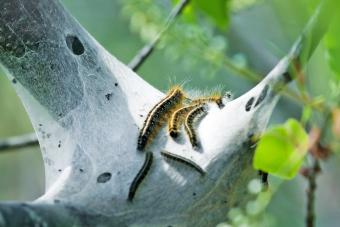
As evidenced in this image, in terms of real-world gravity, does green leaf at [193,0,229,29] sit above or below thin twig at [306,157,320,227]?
above

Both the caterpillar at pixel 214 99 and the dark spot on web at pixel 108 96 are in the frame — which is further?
the dark spot on web at pixel 108 96

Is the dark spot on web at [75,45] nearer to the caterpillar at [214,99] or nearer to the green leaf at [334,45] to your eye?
the caterpillar at [214,99]

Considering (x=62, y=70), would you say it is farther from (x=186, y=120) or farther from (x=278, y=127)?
(x=278, y=127)

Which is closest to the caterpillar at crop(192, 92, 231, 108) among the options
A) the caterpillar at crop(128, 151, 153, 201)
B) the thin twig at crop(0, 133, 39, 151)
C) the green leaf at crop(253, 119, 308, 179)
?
the caterpillar at crop(128, 151, 153, 201)

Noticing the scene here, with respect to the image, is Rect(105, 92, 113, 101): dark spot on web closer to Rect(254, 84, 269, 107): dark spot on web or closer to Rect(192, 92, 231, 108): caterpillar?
Rect(192, 92, 231, 108): caterpillar

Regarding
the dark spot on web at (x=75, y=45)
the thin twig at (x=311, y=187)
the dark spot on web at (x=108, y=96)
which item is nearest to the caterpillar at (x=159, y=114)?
the dark spot on web at (x=108, y=96)

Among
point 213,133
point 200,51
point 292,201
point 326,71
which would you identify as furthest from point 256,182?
point 292,201
